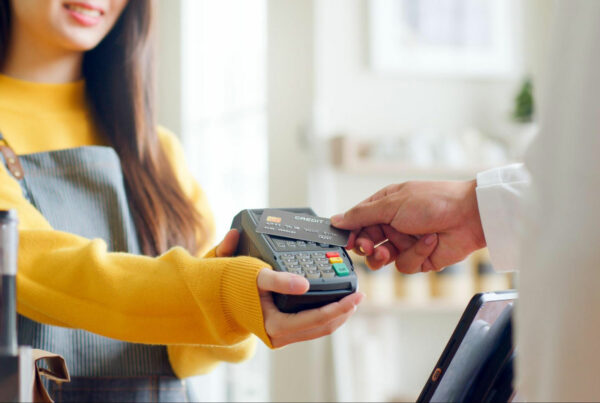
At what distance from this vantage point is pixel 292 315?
607 mm

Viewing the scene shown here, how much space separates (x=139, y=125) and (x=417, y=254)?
50cm

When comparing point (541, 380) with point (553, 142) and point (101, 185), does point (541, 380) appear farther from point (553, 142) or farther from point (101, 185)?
point (101, 185)

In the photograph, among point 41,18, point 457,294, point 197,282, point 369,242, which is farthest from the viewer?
point 457,294

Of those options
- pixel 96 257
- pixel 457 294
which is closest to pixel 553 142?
pixel 96 257

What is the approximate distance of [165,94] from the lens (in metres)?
2.03

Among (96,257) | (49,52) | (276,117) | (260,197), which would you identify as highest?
(49,52)

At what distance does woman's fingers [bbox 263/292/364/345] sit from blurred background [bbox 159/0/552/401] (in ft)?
4.36

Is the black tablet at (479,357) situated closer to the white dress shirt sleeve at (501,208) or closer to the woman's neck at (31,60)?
the white dress shirt sleeve at (501,208)

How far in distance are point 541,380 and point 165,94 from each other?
1.76 meters

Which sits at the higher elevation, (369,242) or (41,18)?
(41,18)

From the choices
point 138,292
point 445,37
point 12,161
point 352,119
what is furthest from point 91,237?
point 445,37

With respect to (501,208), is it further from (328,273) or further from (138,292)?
(138,292)

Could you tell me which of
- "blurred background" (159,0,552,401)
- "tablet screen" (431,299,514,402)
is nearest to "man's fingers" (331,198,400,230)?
"tablet screen" (431,299,514,402)

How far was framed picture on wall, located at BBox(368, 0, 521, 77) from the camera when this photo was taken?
224cm
